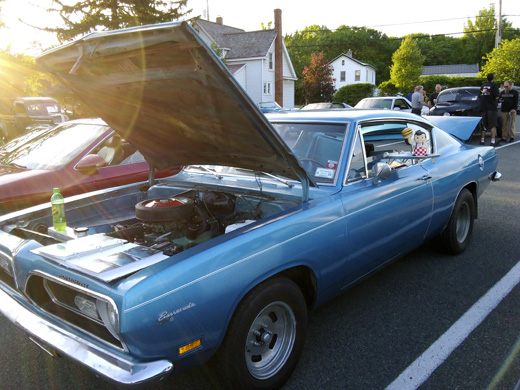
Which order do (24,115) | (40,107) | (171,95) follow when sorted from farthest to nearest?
(40,107), (24,115), (171,95)

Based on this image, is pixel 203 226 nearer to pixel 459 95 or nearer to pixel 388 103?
pixel 459 95

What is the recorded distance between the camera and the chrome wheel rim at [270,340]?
8.01ft

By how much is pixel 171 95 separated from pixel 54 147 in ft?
10.5

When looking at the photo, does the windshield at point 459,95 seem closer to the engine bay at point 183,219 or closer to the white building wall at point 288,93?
the engine bay at point 183,219

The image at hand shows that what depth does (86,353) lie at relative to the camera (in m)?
2.05

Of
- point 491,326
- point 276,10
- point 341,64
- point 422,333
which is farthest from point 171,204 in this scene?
point 341,64

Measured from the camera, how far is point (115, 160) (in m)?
5.23

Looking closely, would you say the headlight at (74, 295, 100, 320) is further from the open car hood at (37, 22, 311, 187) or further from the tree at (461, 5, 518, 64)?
the tree at (461, 5, 518, 64)

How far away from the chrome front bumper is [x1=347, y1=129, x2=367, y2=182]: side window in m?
1.89

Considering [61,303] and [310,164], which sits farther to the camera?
[310,164]

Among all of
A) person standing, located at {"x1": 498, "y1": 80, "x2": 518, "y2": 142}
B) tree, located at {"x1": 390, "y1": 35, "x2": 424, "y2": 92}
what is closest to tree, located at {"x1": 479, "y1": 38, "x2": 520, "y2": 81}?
tree, located at {"x1": 390, "y1": 35, "x2": 424, "y2": 92}

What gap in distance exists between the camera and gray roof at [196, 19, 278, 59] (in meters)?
33.5

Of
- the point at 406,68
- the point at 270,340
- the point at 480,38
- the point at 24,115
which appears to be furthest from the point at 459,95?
the point at 480,38

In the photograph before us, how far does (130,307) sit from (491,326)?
2595mm
